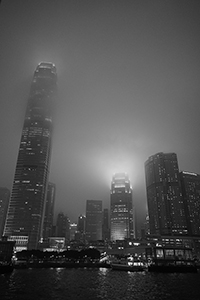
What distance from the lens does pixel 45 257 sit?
19175 centimetres

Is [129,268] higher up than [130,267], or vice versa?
[130,267]

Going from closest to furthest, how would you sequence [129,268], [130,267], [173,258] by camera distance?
[129,268] → [130,267] → [173,258]

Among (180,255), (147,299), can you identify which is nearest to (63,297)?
(147,299)

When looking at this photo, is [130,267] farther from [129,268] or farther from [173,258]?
[173,258]

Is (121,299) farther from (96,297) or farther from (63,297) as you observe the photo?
(63,297)

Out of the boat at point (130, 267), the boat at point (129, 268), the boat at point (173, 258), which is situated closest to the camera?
the boat at point (129, 268)

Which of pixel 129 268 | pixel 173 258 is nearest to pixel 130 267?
pixel 129 268

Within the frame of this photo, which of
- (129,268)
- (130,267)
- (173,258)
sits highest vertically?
(173,258)

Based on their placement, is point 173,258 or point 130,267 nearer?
point 130,267

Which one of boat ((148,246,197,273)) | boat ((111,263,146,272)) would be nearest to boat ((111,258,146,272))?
boat ((111,263,146,272))

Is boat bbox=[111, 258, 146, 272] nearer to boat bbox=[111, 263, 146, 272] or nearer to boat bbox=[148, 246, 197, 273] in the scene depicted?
boat bbox=[111, 263, 146, 272]

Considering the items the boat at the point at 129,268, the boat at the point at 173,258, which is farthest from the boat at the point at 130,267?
the boat at the point at 173,258

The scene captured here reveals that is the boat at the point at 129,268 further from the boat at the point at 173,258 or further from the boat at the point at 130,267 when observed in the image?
the boat at the point at 173,258

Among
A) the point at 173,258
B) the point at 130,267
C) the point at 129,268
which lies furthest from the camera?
the point at 173,258
